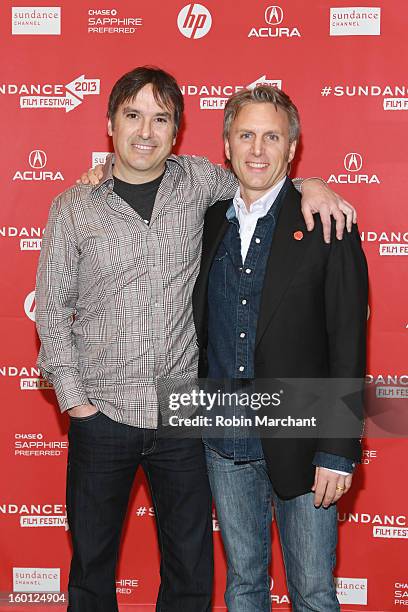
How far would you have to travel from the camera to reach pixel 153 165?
207 centimetres

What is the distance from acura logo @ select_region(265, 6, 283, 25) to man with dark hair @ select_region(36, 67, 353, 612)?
2.69 feet

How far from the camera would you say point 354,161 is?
2.77 meters

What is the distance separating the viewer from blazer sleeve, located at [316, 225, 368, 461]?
71.7 inches

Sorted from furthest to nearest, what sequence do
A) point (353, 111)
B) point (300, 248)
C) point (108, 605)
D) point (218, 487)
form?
point (353, 111) → point (108, 605) → point (218, 487) → point (300, 248)

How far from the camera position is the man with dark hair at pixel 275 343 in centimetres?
185

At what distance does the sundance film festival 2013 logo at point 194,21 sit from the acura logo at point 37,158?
0.71 metres

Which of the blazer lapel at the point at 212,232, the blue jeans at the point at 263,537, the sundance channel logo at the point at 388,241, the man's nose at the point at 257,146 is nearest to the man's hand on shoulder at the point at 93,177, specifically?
the blazer lapel at the point at 212,232

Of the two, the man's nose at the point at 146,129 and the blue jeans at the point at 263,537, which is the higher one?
the man's nose at the point at 146,129

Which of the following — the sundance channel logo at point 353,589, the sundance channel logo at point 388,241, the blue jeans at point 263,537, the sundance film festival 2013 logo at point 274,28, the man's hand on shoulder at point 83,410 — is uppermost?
the sundance film festival 2013 logo at point 274,28

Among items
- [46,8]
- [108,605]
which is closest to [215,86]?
[46,8]

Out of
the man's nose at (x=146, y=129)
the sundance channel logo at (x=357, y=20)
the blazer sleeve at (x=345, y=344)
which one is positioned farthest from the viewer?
the sundance channel logo at (x=357, y=20)

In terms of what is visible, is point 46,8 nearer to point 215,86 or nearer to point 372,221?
point 215,86

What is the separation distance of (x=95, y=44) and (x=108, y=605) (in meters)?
2.00

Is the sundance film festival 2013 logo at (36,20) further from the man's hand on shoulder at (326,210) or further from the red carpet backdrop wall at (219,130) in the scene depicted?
the man's hand on shoulder at (326,210)
